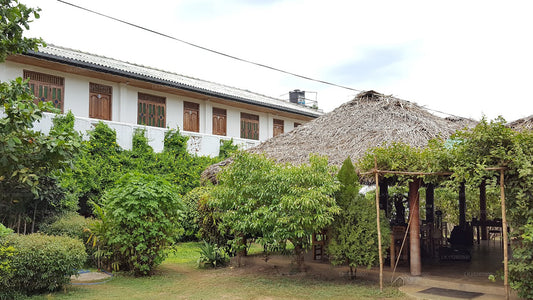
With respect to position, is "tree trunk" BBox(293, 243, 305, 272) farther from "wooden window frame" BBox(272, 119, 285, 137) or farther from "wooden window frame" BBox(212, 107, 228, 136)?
"wooden window frame" BBox(272, 119, 285, 137)

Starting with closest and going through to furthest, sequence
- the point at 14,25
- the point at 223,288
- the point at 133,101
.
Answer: the point at 14,25
the point at 223,288
the point at 133,101

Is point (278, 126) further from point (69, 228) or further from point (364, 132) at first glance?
point (69, 228)

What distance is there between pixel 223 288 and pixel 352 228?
2.78m

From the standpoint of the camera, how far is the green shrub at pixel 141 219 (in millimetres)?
9828

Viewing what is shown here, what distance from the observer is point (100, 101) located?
16062mm

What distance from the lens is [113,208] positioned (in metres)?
9.99

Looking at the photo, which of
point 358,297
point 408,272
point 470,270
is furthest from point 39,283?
point 470,270

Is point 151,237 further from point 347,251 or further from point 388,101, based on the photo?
point 388,101

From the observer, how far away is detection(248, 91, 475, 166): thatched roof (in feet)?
34.2

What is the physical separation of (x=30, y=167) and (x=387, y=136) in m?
7.25

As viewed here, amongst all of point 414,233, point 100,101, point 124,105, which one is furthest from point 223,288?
point 100,101

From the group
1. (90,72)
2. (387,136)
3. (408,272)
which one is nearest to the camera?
(408,272)

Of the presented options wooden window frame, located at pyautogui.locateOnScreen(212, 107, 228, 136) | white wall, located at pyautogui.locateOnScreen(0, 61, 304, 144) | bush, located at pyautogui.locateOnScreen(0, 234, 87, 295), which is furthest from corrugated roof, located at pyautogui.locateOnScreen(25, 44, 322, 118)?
bush, located at pyautogui.locateOnScreen(0, 234, 87, 295)

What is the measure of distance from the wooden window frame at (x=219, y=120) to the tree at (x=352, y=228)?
11.0 meters
